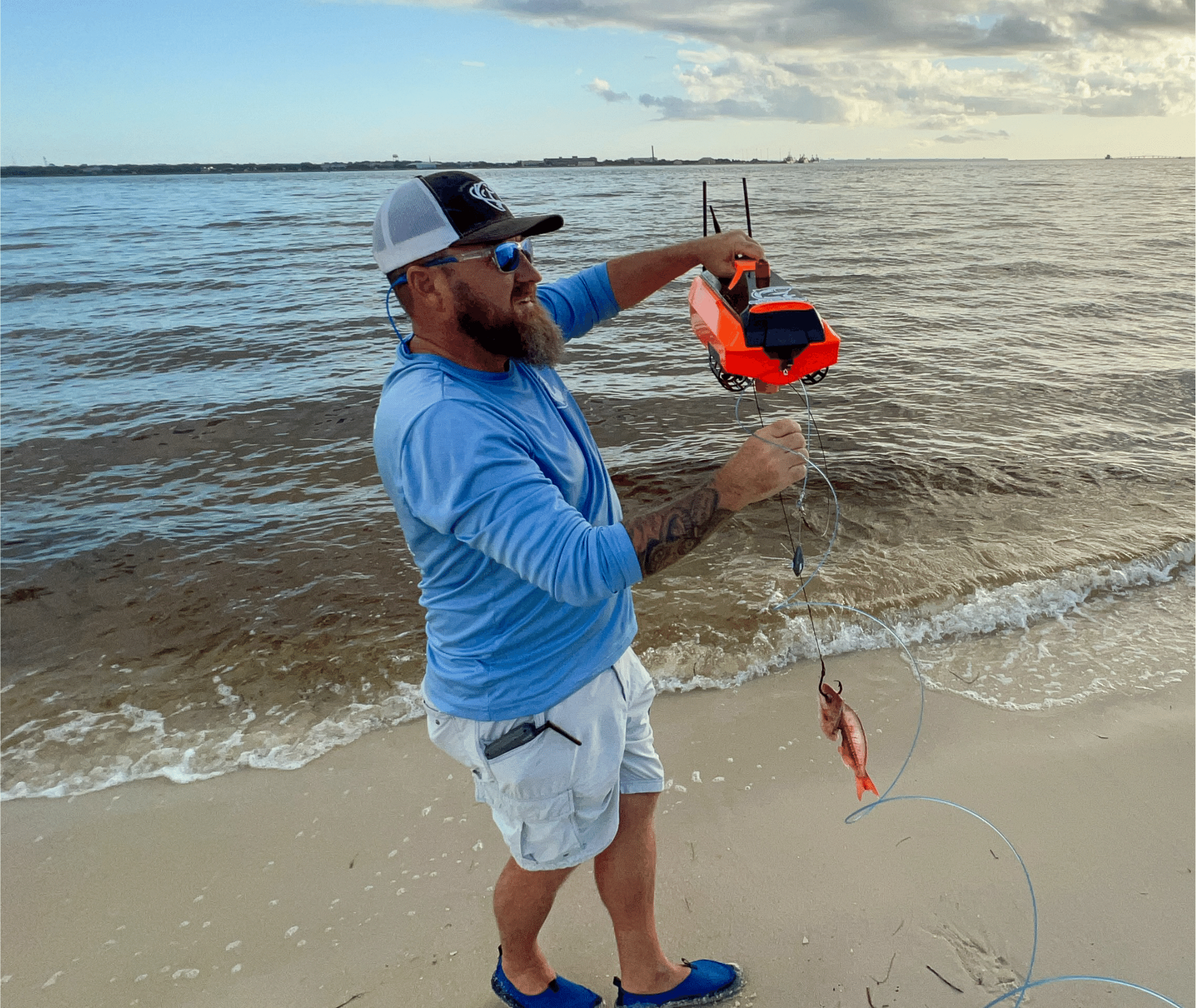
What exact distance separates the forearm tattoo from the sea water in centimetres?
254

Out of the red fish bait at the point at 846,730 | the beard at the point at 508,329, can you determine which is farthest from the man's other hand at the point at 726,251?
the red fish bait at the point at 846,730

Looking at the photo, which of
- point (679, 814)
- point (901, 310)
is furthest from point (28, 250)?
point (679, 814)

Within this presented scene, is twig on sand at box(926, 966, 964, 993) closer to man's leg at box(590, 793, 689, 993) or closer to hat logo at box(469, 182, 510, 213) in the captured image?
man's leg at box(590, 793, 689, 993)

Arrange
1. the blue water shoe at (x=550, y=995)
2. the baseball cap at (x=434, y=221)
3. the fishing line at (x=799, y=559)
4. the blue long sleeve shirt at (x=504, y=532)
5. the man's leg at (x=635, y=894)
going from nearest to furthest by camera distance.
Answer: the blue long sleeve shirt at (x=504, y=532), the baseball cap at (x=434, y=221), the fishing line at (x=799, y=559), the man's leg at (x=635, y=894), the blue water shoe at (x=550, y=995)

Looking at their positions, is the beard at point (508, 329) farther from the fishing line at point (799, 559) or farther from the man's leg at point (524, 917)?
the man's leg at point (524, 917)

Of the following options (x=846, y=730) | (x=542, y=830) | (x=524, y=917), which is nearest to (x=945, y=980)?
(x=846, y=730)

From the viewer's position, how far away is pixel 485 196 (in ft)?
5.98

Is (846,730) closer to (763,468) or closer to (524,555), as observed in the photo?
(763,468)

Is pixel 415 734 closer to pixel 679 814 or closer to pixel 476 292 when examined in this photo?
pixel 679 814

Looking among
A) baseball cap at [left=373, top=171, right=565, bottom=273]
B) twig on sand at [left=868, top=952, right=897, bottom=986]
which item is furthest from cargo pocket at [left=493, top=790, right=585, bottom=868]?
baseball cap at [left=373, top=171, right=565, bottom=273]

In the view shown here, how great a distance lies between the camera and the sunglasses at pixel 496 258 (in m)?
1.75

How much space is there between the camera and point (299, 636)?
486cm

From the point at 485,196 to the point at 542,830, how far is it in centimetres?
160

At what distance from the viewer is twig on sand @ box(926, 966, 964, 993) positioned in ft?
7.86
